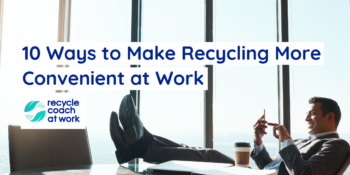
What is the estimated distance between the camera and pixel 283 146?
160cm

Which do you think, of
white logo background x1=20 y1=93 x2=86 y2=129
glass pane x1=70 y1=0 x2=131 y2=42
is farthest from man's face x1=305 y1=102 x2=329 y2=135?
white logo background x1=20 y1=93 x2=86 y2=129

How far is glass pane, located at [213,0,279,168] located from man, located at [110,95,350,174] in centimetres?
A: 84

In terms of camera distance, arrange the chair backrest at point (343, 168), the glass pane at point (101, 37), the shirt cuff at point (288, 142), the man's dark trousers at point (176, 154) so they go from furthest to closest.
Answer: the glass pane at point (101, 37), the man's dark trousers at point (176, 154), the shirt cuff at point (288, 142), the chair backrest at point (343, 168)

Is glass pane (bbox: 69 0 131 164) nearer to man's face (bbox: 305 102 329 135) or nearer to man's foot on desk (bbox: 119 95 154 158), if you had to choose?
man's foot on desk (bbox: 119 95 154 158)

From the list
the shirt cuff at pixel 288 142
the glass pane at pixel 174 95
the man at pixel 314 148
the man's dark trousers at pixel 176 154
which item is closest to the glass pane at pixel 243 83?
the glass pane at pixel 174 95

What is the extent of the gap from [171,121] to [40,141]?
1425 mm

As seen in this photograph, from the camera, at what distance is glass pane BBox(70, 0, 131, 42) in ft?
10.1

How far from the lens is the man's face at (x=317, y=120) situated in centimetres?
183

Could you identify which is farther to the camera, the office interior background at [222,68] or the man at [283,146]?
the office interior background at [222,68]

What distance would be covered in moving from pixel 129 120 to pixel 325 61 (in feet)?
6.92

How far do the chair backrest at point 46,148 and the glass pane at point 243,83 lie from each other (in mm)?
1411

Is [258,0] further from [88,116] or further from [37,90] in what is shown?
[37,90]

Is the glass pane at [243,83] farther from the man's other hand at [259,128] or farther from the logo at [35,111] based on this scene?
the logo at [35,111]

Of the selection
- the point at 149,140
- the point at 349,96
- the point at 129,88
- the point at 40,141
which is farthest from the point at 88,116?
the point at 349,96
